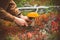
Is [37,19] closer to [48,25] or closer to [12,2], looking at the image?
[48,25]

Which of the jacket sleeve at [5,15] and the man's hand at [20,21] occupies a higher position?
the jacket sleeve at [5,15]

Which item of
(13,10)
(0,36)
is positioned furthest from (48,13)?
(0,36)

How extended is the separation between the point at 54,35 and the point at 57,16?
0.56 ft

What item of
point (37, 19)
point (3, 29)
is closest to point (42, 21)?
point (37, 19)

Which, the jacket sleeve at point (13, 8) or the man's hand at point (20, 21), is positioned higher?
the jacket sleeve at point (13, 8)

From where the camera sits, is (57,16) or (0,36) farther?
(57,16)

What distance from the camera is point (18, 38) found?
6.10 ft

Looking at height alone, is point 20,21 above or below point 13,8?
below

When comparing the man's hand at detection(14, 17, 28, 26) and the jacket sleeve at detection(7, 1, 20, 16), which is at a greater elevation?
the jacket sleeve at detection(7, 1, 20, 16)

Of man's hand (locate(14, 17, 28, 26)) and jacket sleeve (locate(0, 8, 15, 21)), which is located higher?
jacket sleeve (locate(0, 8, 15, 21))

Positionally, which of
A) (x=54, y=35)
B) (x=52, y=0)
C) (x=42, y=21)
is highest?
(x=52, y=0)

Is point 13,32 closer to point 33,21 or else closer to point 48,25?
point 33,21

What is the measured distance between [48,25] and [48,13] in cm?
11

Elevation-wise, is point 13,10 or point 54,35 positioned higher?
point 13,10
